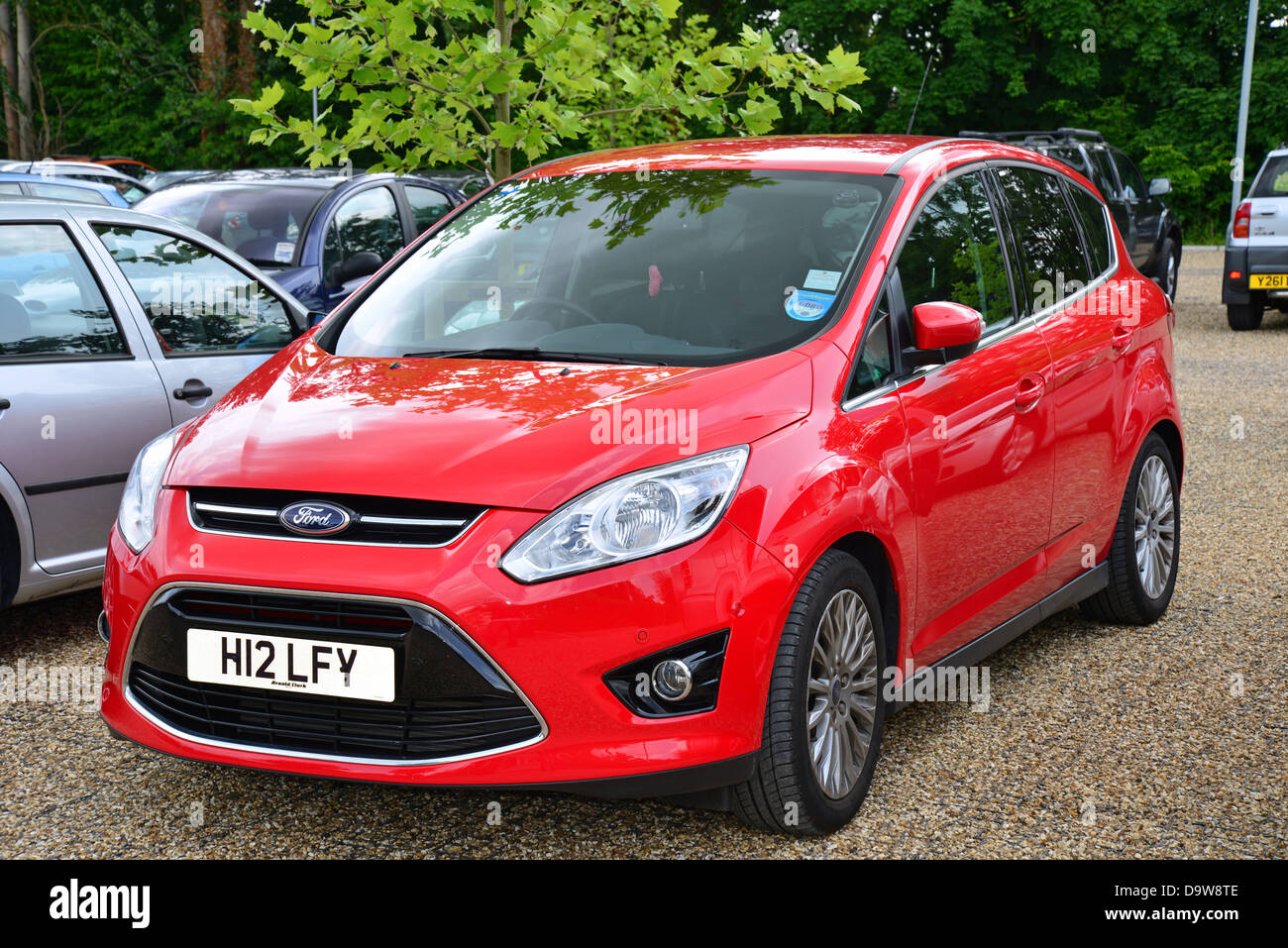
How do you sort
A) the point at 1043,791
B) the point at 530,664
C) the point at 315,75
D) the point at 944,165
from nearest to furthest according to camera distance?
the point at 530,664 < the point at 1043,791 < the point at 944,165 < the point at 315,75

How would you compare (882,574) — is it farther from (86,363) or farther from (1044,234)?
(86,363)

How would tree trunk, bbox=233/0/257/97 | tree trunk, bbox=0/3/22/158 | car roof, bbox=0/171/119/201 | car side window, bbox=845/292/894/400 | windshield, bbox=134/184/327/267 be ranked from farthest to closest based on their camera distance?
1. tree trunk, bbox=0/3/22/158
2. tree trunk, bbox=233/0/257/97
3. car roof, bbox=0/171/119/201
4. windshield, bbox=134/184/327/267
5. car side window, bbox=845/292/894/400

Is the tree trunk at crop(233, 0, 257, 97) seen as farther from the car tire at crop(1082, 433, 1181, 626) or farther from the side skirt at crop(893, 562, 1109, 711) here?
the side skirt at crop(893, 562, 1109, 711)

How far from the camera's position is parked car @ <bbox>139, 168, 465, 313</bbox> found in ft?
30.4

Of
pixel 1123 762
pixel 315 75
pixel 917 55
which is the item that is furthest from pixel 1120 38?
pixel 1123 762

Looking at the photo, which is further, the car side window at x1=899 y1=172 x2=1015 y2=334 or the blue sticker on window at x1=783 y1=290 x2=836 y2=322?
the car side window at x1=899 y1=172 x2=1015 y2=334

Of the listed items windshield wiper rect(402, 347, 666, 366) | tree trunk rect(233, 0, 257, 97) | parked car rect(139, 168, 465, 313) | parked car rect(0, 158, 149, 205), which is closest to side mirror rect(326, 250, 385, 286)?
parked car rect(139, 168, 465, 313)

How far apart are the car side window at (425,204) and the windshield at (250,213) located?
78 cm

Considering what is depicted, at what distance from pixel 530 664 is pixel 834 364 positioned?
3.67 feet

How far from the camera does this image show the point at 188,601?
3197mm

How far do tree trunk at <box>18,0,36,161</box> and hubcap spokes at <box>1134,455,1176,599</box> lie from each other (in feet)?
110

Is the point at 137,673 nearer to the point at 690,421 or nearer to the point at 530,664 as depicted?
the point at 530,664

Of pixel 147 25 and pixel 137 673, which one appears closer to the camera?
pixel 137 673

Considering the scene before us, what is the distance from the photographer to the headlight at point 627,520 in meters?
3.03
